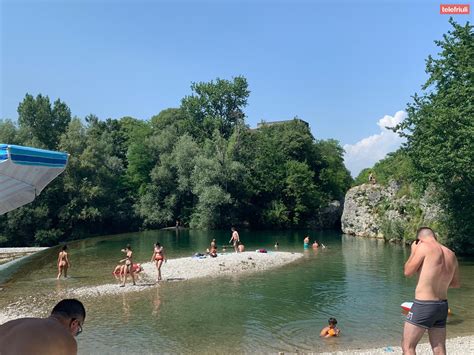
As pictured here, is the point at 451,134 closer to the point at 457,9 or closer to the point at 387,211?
the point at 457,9

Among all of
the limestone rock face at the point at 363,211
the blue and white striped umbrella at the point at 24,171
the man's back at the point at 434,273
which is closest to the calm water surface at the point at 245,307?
the man's back at the point at 434,273

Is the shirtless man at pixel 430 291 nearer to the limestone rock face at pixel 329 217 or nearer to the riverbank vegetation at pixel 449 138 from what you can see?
the riverbank vegetation at pixel 449 138

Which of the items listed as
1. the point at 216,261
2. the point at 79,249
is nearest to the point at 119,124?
the point at 79,249

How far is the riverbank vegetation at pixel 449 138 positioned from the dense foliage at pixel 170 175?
32192 millimetres

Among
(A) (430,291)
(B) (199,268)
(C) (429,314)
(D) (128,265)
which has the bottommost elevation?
(B) (199,268)

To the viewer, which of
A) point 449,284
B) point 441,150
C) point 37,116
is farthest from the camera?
point 37,116

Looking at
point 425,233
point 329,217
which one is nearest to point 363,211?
point 329,217

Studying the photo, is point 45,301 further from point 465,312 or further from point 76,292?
point 465,312

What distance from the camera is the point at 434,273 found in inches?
276

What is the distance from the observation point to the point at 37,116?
55844mm

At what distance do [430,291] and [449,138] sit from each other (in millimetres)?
21381

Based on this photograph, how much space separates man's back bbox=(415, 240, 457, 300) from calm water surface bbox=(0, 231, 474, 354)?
6378mm

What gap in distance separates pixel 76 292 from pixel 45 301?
1.57 m

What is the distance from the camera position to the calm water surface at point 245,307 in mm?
13368
